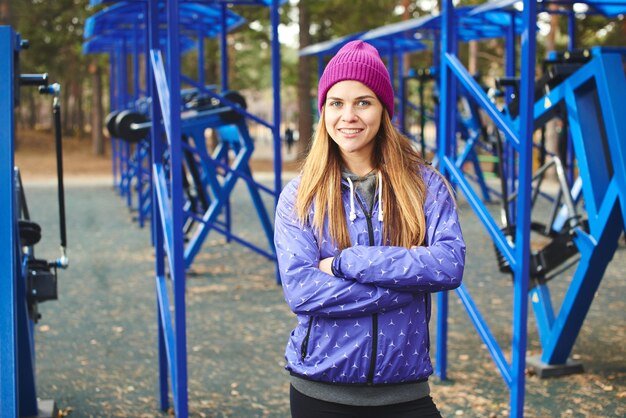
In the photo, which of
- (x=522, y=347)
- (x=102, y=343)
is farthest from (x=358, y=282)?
(x=102, y=343)

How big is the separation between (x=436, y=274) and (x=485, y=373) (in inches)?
116

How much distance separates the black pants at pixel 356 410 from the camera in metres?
2.25

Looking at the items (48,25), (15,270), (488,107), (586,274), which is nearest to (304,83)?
(48,25)

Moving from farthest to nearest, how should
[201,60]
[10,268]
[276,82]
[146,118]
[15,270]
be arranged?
[201,60], [146,118], [276,82], [15,270], [10,268]

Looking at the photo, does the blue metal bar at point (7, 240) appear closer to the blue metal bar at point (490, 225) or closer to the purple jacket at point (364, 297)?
the purple jacket at point (364, 297)

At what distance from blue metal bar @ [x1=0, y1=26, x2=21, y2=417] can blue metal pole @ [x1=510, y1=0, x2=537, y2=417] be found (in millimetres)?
2068

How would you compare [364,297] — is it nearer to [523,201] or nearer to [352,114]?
[352,114]

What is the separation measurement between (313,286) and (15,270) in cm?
170

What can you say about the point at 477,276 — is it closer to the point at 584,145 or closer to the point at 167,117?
the point at 584,145

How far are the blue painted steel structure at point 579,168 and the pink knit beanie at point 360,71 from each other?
1566 millimetres

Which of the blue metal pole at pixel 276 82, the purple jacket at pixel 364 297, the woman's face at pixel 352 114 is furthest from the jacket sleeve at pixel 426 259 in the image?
the blue metal pole at pixel 276 82

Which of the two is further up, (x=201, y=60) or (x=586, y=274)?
(x=201, y=60)

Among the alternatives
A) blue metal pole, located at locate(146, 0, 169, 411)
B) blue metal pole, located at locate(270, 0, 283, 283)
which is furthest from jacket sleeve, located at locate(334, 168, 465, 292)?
blue metal pole, located at locate(270, 0, 283, 283)

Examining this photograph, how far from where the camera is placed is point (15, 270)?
3465mm
